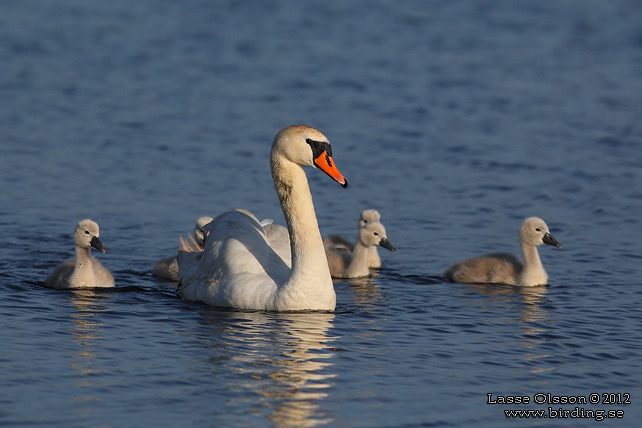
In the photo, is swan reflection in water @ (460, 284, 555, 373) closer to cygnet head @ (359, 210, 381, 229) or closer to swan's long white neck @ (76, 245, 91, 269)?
cygnet head @ (359, 210, 381, 229)

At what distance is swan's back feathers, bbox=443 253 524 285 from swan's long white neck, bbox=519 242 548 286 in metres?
0.09

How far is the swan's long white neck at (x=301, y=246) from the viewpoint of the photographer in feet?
36.1

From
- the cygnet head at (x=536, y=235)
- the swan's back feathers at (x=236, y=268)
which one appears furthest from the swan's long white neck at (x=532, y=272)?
the swan's back feathers at (x=236, y=268)

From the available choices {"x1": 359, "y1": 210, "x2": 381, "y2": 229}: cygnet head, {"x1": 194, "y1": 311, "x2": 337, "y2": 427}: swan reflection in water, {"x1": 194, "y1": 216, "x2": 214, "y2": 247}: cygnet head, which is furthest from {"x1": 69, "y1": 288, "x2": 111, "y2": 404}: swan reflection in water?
{"x1": 359, "y1": 210, "x2": 381, "y2": 229}: cygnet head

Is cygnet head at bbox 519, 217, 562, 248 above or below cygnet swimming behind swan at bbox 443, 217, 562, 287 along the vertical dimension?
above

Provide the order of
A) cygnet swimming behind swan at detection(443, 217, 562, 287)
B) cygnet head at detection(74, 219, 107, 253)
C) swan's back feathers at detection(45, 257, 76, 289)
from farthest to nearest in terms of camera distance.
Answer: cygnet swimming behind swan at detection(443, 217, 562, 287), cygnet head at detection(74, 219, 107, 253), swan's back feathers at detection(45, 257, 76, 289)

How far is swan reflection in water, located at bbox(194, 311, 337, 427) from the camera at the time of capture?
8492 millimetres

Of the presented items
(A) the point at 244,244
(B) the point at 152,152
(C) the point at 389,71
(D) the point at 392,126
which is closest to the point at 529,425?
(A) the point at 244,244

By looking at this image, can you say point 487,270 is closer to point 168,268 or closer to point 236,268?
point 236,268

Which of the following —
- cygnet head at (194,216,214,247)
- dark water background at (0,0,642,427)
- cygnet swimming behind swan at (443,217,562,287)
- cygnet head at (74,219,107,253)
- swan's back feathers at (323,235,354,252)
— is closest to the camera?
dark water background at (0,0,642,427)

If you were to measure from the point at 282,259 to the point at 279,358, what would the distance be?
2379 mm

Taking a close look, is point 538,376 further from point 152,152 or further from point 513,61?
point 513,61

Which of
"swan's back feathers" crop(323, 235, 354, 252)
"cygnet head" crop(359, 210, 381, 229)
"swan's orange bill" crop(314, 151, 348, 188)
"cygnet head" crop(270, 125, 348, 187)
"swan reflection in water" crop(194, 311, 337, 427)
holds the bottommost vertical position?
"swan reflection in water" crop(194, 311, 337, 427)

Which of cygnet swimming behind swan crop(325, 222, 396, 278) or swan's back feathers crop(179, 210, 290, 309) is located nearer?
swan's back feathers crop(179, 210, 290, 309)
